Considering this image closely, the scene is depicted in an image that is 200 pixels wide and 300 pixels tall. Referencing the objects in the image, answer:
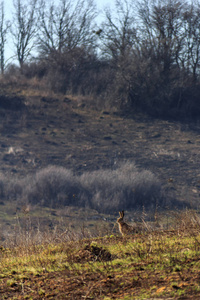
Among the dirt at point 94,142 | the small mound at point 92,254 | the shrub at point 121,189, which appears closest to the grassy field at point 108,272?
the small mound at point 92,254

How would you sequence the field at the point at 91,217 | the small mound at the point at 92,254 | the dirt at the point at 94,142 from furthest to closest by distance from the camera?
the dirt at the point at 94,142, the small mound at the point at 92,254, the field at the point at 91,217

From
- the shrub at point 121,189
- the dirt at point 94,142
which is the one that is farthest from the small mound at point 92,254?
the dirt at point 94,142

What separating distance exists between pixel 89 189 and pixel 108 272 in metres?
16.4

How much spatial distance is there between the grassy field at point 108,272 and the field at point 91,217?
0.01 metres

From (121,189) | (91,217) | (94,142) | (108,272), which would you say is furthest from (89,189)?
(108,272)

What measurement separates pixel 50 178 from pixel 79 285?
1724cm

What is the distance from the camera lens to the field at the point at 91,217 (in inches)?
167

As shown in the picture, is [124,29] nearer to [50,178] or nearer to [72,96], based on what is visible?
[72,96]

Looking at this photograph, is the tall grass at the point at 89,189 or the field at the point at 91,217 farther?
the tall grass at the point at 89,189

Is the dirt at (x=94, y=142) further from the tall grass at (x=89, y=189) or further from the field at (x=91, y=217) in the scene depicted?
the tall grass at (x=89, y=189)

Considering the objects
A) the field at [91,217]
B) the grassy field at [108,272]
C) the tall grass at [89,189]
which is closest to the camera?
the grassy field at [108,272]

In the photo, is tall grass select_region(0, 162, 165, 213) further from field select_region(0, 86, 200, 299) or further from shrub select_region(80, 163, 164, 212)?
field select_region(0, 86, 200, 299)

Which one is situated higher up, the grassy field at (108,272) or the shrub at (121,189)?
the grassy field at (108,272)

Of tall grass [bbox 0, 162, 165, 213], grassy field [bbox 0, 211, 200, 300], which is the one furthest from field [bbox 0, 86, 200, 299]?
tall grass [bbox 0, 162, 165, 213]
